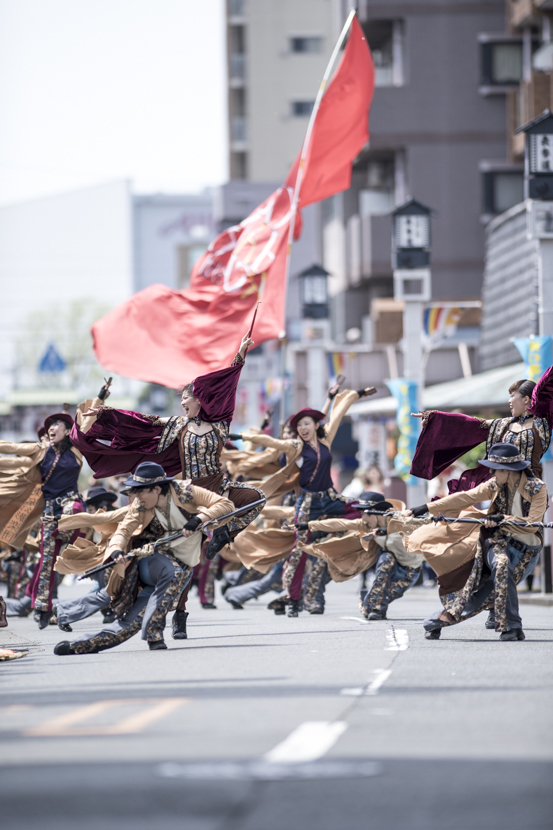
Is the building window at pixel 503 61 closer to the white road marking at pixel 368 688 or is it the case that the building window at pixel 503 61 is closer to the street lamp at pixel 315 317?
the street lamp at pixel 315 317

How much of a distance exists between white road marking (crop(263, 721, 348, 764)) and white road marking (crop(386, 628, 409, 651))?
404 cm

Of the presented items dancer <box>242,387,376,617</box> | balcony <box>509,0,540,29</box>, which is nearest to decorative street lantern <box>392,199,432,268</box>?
dancer <box>242,387,376,617</box>

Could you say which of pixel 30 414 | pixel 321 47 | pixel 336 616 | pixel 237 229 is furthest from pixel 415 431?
pixel 30 414

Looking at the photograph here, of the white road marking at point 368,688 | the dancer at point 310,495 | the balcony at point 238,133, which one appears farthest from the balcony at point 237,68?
the white road marking at point 368,688

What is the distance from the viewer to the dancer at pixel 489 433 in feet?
41.4

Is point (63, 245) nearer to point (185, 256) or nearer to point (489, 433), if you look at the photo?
point (185, 256)

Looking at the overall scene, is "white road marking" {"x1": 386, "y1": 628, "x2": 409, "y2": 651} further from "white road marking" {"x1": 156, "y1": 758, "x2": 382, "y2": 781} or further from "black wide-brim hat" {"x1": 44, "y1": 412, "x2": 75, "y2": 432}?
"white road marking" {"x1": 156, "y1": 758, "x2": 382, "y2": 781}

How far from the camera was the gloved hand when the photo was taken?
11.5m

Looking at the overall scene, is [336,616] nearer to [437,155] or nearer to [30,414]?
[437,155]

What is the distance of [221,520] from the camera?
39.6 ft

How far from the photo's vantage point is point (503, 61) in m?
42.0

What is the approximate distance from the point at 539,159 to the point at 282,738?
43.4 ft

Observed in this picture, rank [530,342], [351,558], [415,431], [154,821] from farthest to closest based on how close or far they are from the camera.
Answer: [415,431] → [530,342] → [351,558] → [154,821]

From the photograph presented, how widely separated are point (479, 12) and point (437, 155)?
4293 millimetres
